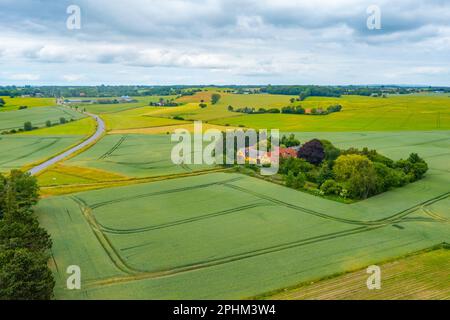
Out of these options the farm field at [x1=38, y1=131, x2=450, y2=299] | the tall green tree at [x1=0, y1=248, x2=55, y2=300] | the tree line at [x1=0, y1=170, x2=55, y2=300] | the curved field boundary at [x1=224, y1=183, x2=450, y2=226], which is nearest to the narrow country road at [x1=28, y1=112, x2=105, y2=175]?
the farm field at [x1=38, y1=131, x2=450, y2=299]

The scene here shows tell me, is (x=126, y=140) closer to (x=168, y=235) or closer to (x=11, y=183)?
(x=11, y=183)

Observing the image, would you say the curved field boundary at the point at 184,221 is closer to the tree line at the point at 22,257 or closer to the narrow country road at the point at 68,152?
the tree line at the point at 22,257

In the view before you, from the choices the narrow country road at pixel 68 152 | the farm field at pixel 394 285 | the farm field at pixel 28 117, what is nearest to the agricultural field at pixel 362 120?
the narrow country road at pixel 68 152

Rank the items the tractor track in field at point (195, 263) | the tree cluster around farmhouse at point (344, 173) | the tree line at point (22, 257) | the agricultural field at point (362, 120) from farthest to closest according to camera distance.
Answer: the agricultural field at point (362, 120) → the tree cluster around farmhouse at point (344, 173) → the tractor track in field at point (195, 263) → the tree line at point (22, 257)

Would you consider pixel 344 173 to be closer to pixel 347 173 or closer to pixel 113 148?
pixel 347 173

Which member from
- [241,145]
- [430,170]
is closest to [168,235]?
[241,145]
